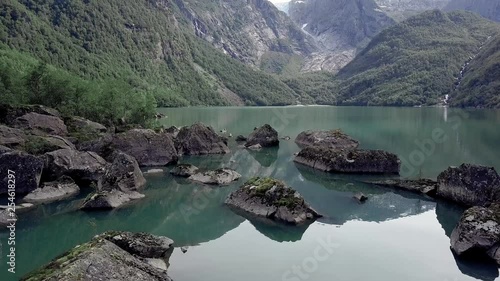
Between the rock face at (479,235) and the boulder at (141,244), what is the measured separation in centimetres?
1614

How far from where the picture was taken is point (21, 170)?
3381 centimetres

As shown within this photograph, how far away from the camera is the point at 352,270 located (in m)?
21.5

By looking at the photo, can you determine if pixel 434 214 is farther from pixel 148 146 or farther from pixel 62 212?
pixel 148 146

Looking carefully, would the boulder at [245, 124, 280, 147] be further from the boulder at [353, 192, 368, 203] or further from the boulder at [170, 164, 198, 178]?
the boulder at [353, 192, 368, 203]

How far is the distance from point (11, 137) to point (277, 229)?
2903 centimetres

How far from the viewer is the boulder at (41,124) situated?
48.9 m

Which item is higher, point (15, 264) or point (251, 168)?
point (15, 264)

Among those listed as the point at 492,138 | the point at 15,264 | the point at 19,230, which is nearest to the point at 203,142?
the point at 19,230

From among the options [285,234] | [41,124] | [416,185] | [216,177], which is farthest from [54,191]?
[416,185]

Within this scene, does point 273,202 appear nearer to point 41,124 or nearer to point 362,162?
point 362,162

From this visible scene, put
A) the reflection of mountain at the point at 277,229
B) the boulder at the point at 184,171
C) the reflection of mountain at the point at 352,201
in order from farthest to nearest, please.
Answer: the boulder at the point at 184,171 < the reflection of mountain at the point at 352,201 < the reflection of mountain at the point at 277,229

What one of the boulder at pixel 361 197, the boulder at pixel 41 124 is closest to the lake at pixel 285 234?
the boulder at pixel 361 197

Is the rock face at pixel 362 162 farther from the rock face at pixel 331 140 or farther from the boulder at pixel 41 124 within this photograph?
the boulder at pixel 41 124

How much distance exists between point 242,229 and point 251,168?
23941mm
